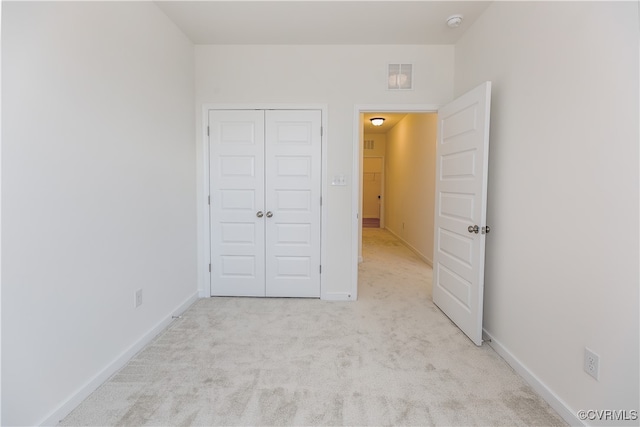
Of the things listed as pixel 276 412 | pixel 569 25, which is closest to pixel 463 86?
pixel 569 25

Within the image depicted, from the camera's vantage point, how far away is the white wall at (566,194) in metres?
1.29

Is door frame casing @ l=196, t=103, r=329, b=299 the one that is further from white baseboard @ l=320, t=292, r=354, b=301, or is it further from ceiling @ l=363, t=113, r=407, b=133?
ceiling @ l=363, t=113, r=407, b=133

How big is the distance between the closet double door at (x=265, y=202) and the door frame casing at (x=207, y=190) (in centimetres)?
4

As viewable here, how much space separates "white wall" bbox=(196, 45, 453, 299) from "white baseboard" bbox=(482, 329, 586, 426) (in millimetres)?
1638


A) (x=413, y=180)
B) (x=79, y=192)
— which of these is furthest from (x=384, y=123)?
(x=79, y=192)

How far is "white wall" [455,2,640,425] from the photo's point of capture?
1.29 meters

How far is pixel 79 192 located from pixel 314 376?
174 cm

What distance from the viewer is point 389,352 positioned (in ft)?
7.09

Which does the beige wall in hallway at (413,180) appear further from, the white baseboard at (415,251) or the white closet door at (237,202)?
the white closet door at (237,202)

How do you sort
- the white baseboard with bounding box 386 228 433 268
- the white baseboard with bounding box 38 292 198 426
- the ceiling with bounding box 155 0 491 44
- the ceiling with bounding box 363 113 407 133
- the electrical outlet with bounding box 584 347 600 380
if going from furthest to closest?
the ceiling with bounding box 363 113 407 133
the white baseboard with bounding box 386 228 433 268
the ceiling with bounding box 155 0 491 44
the white baseboard with bounding box 38 292 198 426
the electrical outlet with bounding box 584 347 600 380

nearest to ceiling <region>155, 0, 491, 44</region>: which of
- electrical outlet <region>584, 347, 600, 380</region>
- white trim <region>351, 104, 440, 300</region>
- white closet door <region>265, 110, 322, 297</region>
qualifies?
white trim <region>351, 104, 440, 300</region>

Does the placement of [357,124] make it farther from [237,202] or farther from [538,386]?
[538,386]

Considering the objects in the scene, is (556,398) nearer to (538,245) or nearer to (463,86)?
(538,245)

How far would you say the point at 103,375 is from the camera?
1.82 m
